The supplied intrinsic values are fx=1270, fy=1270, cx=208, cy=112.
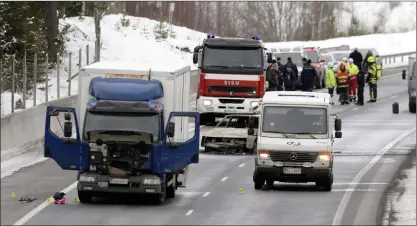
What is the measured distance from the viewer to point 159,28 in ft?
225

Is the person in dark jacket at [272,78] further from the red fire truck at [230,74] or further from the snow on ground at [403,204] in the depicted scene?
the snow on ground at [403,204]

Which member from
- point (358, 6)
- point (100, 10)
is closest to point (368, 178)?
point (100, 10)

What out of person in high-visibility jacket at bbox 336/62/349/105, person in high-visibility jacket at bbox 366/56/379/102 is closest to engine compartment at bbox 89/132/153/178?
person in high-visibility jacket at bbox 336/62/349/105

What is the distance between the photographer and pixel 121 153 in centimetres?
2408

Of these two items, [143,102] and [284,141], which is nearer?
[143,102]

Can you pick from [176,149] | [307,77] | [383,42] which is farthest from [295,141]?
[383,42]

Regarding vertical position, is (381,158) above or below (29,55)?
below

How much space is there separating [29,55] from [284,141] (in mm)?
17941

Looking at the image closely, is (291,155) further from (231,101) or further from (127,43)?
(127,43)

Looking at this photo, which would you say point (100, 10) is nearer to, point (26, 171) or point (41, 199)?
point (26, 171)

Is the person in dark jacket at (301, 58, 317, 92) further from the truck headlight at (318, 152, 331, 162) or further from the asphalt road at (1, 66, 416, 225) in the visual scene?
the truck headlight at (318, 152, 331, 162)

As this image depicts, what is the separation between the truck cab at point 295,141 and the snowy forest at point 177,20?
318 inches

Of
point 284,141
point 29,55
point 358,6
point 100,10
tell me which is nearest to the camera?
point 284,141

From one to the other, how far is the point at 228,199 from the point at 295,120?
3201 mm
